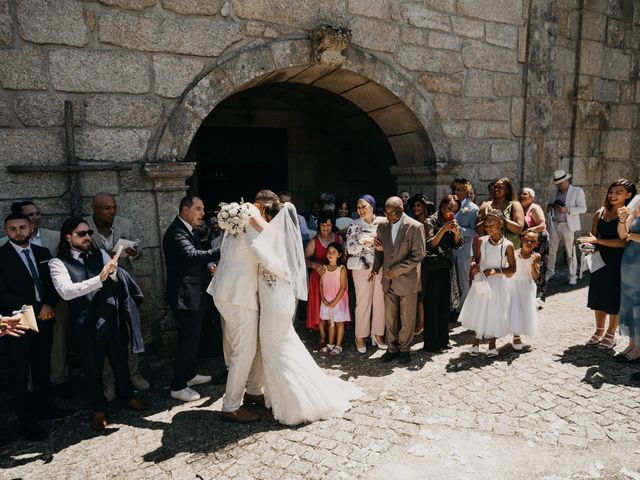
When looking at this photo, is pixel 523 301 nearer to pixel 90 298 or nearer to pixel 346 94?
pixel 346 94

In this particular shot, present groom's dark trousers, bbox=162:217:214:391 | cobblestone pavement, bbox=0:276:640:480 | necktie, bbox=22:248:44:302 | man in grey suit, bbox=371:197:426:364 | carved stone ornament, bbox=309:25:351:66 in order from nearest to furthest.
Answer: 1. cobblestone pavement, bbox=0:276:640:480
2. necktie, bbox=22:248:44:302
3. groom's dark trousers, bbox=162:217:214:391
4. man in grey suit, bbox=371:197:426:364
5. carved stone ornament, bbox=309:25:351:66

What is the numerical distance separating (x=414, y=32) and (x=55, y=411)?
18.8ft

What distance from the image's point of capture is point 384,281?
15.3 ft

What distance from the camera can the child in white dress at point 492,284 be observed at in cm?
454

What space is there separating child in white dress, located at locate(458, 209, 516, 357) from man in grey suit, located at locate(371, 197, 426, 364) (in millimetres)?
639

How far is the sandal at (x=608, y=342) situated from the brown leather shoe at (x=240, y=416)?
3661mm

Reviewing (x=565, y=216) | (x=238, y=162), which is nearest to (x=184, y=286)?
(x=238, y=162)

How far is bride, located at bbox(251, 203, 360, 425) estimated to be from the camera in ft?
11.2

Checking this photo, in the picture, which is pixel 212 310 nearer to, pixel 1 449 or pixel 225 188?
pixel 1 449

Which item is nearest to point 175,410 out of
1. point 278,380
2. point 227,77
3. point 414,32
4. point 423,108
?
point 278,380

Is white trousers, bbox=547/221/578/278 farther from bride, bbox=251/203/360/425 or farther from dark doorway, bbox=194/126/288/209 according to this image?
bride, bbox=251/203/360/425

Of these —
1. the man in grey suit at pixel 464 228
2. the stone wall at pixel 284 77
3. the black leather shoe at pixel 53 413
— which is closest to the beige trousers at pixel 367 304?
the man in grey suit at pixel 464 228

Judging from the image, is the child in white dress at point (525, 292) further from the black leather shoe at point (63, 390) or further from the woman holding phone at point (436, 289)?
the black leather shoe at point (63, 390)

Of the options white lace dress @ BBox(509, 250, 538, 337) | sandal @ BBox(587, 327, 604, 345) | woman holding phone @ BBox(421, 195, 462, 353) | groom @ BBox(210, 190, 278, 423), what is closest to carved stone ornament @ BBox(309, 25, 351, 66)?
woman holding phone @ BBox(421, 195, 462, 353)
